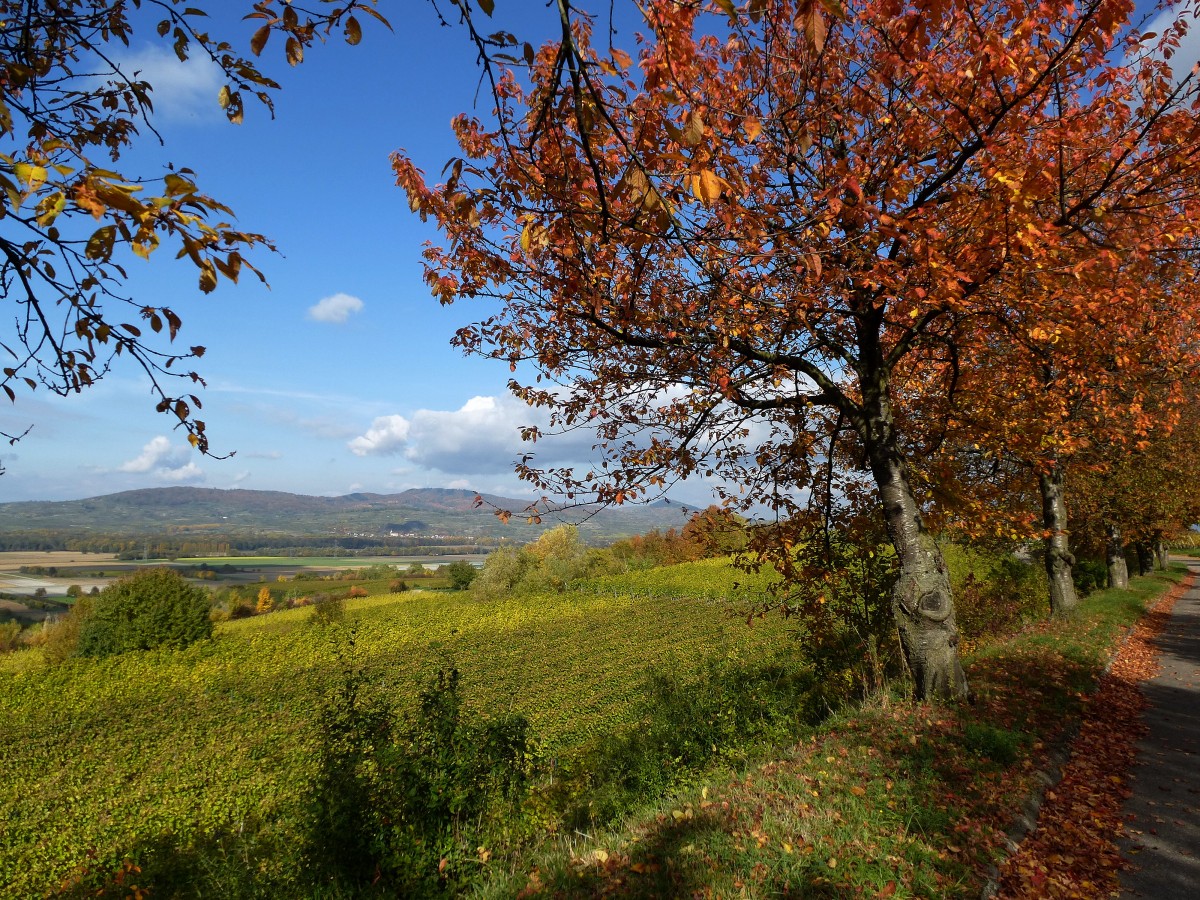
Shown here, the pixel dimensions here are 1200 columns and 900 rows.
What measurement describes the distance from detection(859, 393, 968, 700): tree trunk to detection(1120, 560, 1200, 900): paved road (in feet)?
5.78

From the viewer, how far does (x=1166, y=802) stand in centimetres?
508

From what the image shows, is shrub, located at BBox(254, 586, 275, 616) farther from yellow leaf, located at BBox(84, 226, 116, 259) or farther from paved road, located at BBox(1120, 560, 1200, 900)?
yellow leaf, located at BBox(84, 226, 116, 259)

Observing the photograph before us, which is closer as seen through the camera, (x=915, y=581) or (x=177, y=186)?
(x=177, y=186)

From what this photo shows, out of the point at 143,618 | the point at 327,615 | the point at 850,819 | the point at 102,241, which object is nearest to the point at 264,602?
the point at 327,615

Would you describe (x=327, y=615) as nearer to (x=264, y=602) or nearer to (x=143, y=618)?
(x=143, y=618)

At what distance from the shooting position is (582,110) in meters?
2.23

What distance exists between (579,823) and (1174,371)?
48.6 feet

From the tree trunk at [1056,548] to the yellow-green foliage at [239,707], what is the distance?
8.85 m

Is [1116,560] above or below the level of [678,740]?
above

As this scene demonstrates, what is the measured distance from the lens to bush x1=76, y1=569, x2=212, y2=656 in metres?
29.2

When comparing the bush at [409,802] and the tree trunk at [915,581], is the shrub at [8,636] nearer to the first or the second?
the bush at [409,802]

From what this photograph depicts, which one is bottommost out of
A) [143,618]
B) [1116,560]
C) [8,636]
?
[8,636]

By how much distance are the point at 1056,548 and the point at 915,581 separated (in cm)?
1043

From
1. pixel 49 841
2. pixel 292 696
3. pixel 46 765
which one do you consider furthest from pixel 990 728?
pixel 292 696
